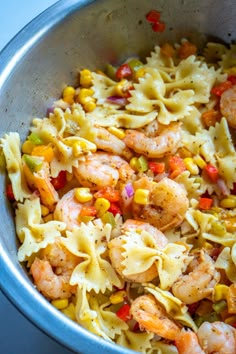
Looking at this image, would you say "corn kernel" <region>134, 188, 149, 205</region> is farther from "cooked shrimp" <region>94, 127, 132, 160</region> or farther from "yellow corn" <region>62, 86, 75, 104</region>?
"yellow corn" <region>62, 86, 75, 104</region>

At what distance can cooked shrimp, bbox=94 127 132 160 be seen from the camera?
3.52m

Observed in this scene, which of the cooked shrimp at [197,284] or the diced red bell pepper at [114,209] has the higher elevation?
the diced red bell pepper at [114,209]

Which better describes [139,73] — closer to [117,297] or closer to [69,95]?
[69,95]

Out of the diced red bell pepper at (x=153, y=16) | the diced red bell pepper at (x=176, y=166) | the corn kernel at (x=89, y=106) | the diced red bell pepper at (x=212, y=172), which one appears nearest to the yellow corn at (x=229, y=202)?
the diced red bell pepper at (x=212, y=172)

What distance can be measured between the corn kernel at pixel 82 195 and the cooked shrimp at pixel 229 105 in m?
0.85

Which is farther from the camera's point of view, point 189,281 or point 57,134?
point 57,134

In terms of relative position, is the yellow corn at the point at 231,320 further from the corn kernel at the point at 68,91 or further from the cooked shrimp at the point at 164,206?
the corn kernel at the point at 68,91

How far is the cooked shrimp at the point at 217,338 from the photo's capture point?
2.83 metres

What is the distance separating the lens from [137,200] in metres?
3.30

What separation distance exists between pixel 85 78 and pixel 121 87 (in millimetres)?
198

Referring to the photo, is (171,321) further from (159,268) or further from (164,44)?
(164,44)

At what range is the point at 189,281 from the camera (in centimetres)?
308

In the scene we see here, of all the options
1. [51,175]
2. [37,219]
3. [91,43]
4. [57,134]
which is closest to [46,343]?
[37,219]

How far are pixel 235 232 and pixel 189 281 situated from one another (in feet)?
1.33
